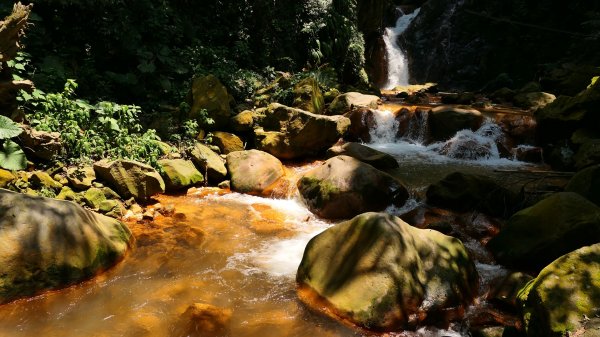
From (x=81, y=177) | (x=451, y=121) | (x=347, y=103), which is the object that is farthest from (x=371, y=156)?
(x=81, y=177)

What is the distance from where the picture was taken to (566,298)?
10.3 ft

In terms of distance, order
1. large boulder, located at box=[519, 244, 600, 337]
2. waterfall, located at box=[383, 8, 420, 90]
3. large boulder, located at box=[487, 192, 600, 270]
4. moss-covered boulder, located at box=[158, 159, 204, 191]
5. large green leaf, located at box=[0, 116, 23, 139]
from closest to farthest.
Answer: large boulder, located at box=[519, 244, 600, 337] < large boulder, located at box=[487, 192, 600, 270] < large green leaf, located at box=[0, 116, 23, 139] < moss-covered boulder, located at box=[158, 159, 204, 191] < waterfall, located at box=[383, 8, 420, 90]

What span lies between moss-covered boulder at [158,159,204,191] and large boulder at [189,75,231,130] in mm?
1697

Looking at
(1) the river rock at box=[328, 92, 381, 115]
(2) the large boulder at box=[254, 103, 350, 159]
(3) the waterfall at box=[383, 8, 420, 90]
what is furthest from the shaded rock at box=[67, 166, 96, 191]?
(3) the waterfall at box=[383, 8, 420, 90]

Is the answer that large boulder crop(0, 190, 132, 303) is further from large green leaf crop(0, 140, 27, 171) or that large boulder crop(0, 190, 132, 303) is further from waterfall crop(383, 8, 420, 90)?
waterfall crop(383, 8, 420, 90)

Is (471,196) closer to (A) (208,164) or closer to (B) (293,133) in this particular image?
(B) (293,133)

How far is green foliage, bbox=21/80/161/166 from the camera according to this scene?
712cm

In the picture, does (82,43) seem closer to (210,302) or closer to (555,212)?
(210,302)

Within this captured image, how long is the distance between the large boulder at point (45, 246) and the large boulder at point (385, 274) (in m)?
2.52

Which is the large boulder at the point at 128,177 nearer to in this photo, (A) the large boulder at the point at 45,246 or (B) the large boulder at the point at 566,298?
(A) the large boulder at the point at 45,246

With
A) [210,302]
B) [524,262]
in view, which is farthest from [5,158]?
[524,262]

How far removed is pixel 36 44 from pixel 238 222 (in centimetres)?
640

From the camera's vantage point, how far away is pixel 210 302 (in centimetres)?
446

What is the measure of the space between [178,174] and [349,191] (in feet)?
11.1
